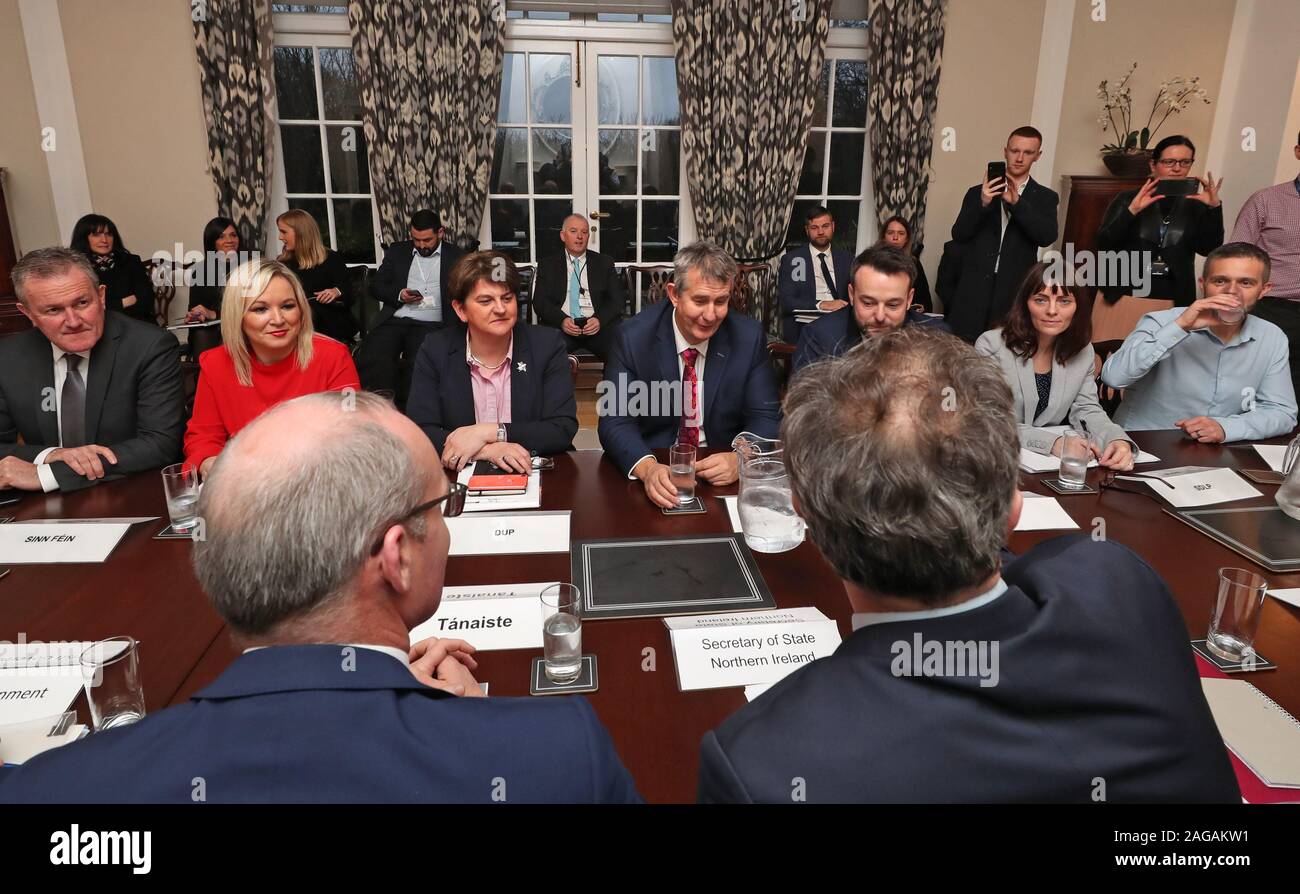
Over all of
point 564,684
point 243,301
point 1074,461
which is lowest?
point 564,684

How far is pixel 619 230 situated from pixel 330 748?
588 centimetres

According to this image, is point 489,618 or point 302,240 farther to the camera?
point 302,240

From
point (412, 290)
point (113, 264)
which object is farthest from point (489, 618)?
point (113, 264)

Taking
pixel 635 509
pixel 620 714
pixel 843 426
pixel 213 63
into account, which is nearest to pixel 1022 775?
pixel 843 426

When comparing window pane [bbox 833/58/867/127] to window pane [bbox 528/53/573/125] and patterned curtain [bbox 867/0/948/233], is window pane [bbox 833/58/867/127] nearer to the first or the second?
patterned curtain [bbox 867/0/948/233]

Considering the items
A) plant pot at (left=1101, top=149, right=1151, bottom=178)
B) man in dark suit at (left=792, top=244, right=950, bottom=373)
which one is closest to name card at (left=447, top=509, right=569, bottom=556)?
man in dark suit at (left=792, top=244, right=950, bottom=373)

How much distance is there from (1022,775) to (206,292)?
234 inches

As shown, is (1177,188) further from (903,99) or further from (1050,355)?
(1050,355)

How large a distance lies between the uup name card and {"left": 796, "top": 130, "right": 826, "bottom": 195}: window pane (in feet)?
17.6

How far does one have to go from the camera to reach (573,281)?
18.9 feet

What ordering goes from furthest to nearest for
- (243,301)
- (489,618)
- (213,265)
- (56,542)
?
(213,265) → (243,301) → (56,542) → (489,618)

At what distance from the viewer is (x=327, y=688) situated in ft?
2.74

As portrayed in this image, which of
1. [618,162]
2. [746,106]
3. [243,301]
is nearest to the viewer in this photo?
[243,301]

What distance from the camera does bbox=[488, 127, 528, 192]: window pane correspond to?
235 inches
